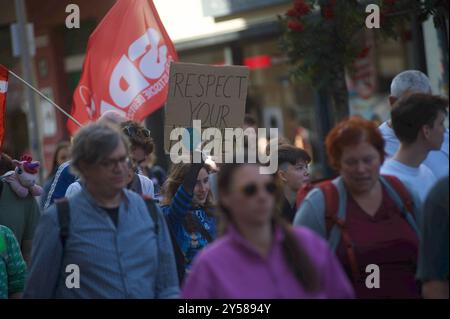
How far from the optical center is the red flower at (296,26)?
34.9 feet

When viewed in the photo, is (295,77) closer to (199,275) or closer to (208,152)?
(208,152)

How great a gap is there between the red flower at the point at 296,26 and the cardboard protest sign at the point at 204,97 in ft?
7.97

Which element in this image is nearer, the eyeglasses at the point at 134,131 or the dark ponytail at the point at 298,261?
the dark ponytail at the point at 298,261

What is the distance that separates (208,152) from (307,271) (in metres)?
3.67

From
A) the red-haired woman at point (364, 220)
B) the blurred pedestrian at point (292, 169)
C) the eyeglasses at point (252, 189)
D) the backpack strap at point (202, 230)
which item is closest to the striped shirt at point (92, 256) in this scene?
the red-haired woman at point (364, 220)

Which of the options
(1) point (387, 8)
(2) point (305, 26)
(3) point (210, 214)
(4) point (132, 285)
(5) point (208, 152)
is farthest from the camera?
(2) point (305, 26)

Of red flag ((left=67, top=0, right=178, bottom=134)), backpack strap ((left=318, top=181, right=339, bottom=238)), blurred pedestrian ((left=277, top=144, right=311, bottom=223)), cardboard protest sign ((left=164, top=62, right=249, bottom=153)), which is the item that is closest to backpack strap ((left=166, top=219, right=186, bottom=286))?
blurred pedestrian ((left=277, top=144, right=311, bottom=223))

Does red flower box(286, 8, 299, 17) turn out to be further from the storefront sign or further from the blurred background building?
the storefront sign

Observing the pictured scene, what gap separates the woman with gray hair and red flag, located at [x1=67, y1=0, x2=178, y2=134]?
4.28m

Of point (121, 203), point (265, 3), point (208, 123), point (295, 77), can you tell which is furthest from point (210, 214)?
point (265, 3)

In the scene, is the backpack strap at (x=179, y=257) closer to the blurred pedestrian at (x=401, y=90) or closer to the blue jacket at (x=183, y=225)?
the blue jacket at (x=183, y=225)

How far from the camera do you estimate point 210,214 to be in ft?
23.9

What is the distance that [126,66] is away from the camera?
978cm

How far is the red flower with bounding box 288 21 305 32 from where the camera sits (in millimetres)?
10641
